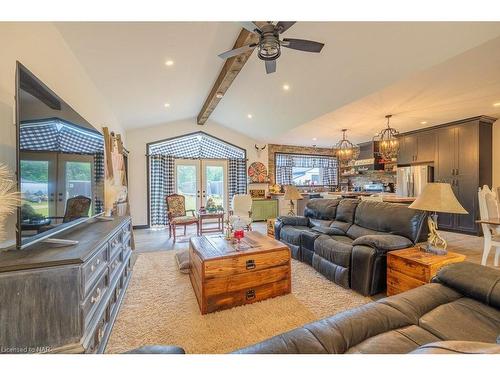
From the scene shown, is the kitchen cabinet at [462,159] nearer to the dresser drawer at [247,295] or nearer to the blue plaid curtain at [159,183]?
the dresser drawer at [247,295]

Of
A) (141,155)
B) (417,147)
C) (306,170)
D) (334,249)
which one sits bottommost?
(334,249)

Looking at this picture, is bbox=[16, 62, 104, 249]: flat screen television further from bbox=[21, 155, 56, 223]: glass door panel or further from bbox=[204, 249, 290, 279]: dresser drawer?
bbox=[204, 249, 290, 279]: dresser drawer

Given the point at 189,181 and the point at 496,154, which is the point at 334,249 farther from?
the point at 496,154

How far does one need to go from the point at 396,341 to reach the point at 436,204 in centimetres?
155

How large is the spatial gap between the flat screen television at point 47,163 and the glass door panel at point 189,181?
14.9 ft

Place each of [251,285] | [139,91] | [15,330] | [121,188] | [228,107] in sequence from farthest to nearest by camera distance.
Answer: [228,107], [121,188], [139,91], [251,285], [15,330]

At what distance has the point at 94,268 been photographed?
4.72 ft

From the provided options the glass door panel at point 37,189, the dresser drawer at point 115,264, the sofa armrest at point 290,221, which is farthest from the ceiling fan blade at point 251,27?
the sofa armrest at point 290,221

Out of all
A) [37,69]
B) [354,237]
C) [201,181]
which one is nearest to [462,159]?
[354,237]

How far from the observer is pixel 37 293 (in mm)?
1072

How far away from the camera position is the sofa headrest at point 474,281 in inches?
50.9
